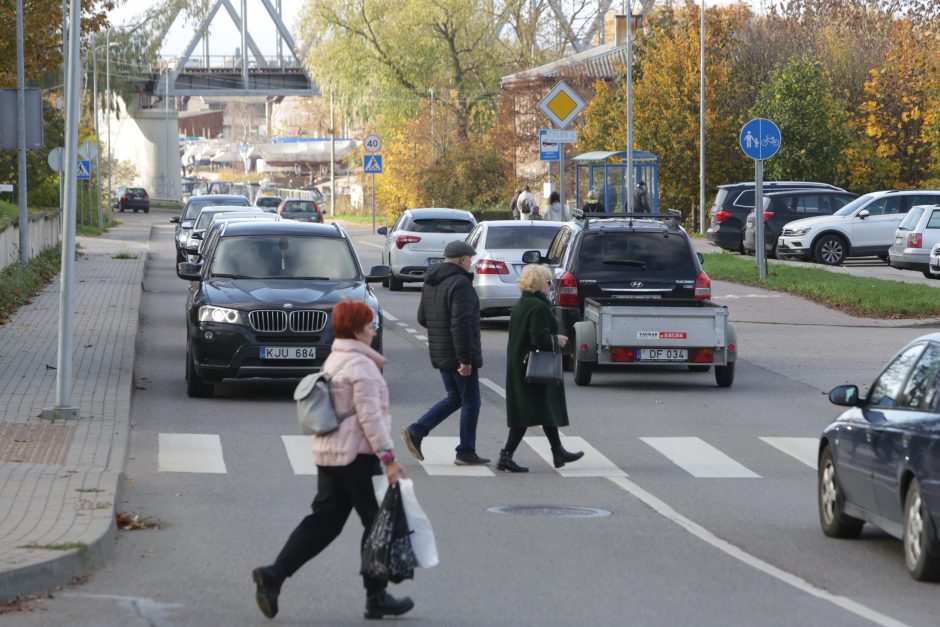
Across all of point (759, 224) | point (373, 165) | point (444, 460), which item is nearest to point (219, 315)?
point (444, 460)

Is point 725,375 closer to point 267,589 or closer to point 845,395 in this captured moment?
point 845,395

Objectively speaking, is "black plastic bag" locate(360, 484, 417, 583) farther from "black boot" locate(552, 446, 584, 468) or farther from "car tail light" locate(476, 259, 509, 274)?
"car tail light" locate(476, 259, 509, 274)

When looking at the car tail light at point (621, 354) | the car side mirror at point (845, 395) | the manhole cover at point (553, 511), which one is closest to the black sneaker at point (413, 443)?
the manhole cover at point (553, 511)

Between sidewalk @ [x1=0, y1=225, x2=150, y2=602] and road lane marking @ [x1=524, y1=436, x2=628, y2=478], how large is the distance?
3.34 metres

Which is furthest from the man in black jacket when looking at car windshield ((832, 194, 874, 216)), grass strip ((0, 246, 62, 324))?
car windshield ((832, 194, 874, 216))

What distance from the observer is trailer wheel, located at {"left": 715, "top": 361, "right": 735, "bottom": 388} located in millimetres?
17922

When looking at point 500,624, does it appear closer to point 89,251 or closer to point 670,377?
point 670,377

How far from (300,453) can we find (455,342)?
5.45ft

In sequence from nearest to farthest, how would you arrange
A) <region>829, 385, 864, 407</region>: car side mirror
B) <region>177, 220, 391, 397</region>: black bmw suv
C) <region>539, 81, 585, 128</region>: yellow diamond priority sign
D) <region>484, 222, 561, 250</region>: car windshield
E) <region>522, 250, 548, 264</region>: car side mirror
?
<region>829, 385, 864, 407</region>: car side mirror, <region>177, 220, 391, 397</region>: black bmw suv, <region>522, 250, 548, 264</region>: car side mirror, <region>484, 222, 561, 250</region>: car windshield, <region>539, 81, 585, 128</region>: yellow diamond priority sign

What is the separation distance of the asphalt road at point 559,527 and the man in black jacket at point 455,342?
0.96 feet

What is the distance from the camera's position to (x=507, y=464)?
1255 cm

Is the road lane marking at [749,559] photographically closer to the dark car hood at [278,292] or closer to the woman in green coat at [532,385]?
the woman in green coat at [532,385]

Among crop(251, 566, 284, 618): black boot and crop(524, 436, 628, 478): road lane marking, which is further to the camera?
crop(524, 436, 628, 478): road lane marking

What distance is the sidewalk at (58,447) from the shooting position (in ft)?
27.5
